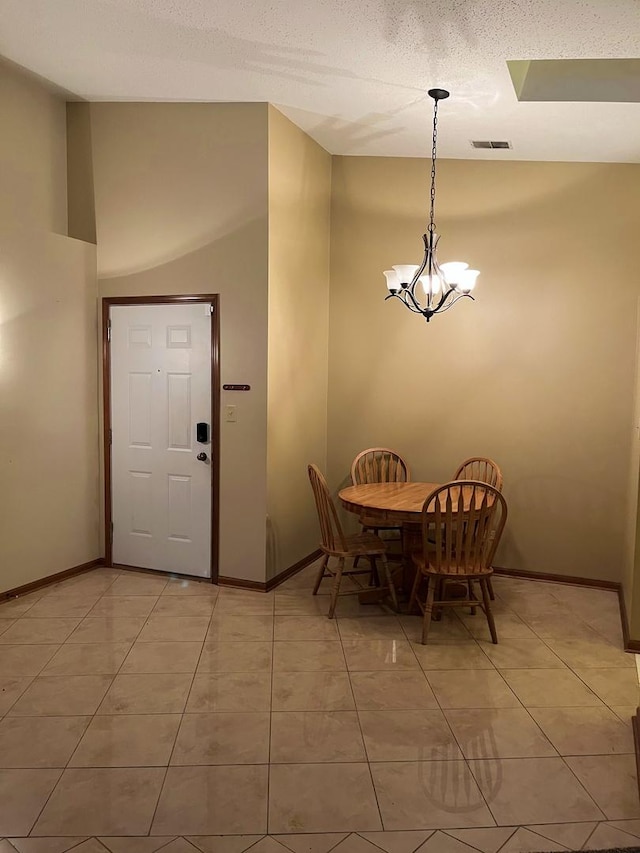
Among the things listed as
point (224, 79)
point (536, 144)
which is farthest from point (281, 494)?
point (536, 144)

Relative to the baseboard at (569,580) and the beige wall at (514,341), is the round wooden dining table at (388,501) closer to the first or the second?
the beige wall at (514,341)

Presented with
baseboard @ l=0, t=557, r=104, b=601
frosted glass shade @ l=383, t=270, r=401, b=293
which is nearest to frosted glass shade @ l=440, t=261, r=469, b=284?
frosted glass shade @ l=383, t=270, r=401, b=293

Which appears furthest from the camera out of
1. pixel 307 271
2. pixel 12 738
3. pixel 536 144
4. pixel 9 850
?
pixel 307 271

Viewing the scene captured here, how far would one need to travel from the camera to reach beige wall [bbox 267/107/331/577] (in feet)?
14.5

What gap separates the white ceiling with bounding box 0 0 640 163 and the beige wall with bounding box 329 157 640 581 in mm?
358

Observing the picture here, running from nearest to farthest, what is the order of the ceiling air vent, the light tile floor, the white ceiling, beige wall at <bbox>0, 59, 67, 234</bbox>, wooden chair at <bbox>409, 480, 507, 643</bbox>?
the light tile floor → the white ceiling → wooden chair at <bbox>409, 480, 507, 643</bbox> → beige wall at <bbox>0, 59, 67, 234</bbox> → the ceiling air vent

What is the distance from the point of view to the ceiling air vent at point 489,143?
456 cm

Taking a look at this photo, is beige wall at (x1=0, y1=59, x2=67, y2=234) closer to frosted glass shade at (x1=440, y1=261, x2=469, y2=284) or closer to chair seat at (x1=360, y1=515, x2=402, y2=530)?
frosted glass shade at (x1=440, y1=261, x2=469, y2=284)

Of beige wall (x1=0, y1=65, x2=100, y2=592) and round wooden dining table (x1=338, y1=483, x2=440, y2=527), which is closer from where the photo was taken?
round wooden dining table (x1=338, y1=483, x2=440, y2=527)

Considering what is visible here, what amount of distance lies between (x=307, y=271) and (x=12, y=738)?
3.46 metres

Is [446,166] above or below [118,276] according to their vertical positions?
above

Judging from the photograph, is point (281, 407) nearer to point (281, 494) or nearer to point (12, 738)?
point (281, 494)

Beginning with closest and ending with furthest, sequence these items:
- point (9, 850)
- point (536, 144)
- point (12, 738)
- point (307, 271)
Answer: point (9, 850), point (12, 738), point (536, 144), point (307, 271)

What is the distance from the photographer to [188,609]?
4129mm
